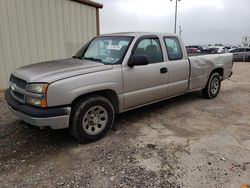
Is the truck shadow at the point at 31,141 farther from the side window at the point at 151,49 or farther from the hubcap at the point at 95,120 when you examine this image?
the side window at the point at 151,49

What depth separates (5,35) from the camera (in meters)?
7.17

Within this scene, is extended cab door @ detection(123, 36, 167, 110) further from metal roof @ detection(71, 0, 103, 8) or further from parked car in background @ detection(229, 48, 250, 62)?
parked car in background @ detection(229, 48, 250, 62)

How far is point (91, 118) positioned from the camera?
3.80 meters

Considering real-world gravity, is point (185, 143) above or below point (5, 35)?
below

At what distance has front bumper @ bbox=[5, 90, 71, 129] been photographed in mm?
3270

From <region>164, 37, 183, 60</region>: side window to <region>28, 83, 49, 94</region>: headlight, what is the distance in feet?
8.97

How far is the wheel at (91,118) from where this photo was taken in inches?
141

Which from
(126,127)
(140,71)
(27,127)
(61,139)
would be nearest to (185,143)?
(126,127)

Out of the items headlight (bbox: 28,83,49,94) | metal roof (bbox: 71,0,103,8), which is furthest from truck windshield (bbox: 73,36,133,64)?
metal roof (bbox: 71,0,103,8)

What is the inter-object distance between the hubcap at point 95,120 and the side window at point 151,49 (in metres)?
1.31

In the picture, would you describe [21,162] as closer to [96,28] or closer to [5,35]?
[5,35]

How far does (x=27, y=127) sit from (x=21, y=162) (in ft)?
4.21

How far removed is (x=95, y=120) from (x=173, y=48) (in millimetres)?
2485

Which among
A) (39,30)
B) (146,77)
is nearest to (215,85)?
(146,77)
